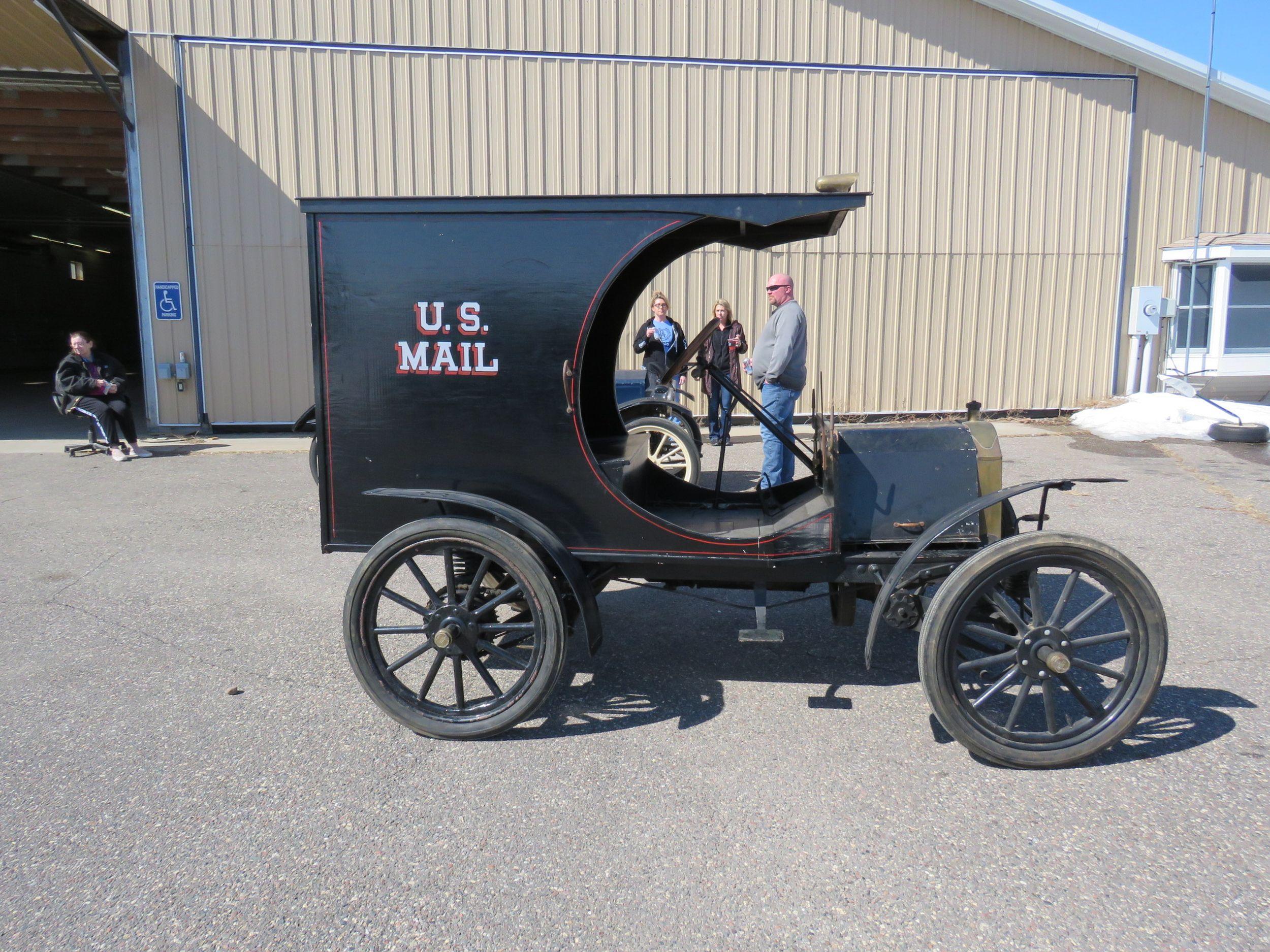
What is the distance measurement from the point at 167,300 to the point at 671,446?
24.5ft

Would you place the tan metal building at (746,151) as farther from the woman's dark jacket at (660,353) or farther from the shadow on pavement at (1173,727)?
the shadow on pavement at (1173,727)

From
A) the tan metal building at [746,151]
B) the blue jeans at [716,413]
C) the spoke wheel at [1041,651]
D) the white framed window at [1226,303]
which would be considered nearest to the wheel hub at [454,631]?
the spoke wheel at [1041,651]

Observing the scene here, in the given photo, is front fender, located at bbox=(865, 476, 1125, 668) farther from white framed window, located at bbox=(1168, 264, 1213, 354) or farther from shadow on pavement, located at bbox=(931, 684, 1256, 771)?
white framed window, located at bbox=(1168, 264, 1213, 354)

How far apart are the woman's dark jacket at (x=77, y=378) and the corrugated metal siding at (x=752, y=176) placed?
4.20 feet

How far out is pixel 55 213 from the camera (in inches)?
816

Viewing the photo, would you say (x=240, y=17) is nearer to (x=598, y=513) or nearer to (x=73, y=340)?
(x=73, y=340)

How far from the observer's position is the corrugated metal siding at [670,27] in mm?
10961

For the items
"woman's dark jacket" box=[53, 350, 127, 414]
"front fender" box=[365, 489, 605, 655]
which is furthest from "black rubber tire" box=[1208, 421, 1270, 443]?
"woman's dark jacket" box=[53, 350, 127, 414]

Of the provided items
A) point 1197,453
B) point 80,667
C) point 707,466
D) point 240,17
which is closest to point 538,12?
point 240,17

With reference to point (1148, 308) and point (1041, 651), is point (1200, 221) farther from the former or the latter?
point (1041, 651)

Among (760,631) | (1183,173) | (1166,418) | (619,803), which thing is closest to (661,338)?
(1166,418)

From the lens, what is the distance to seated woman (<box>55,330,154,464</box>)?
9.95 meters

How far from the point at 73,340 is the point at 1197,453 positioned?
39.5ft

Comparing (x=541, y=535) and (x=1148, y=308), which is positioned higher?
(x=1148, y=308)
